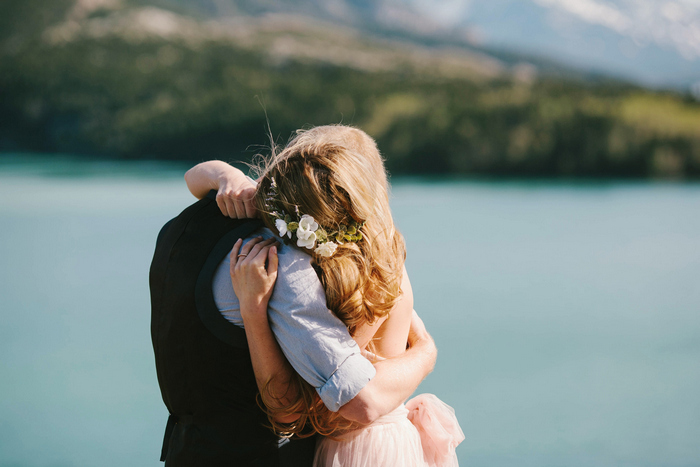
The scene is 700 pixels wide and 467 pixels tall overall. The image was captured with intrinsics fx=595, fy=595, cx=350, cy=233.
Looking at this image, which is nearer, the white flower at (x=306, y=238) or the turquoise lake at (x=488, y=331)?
the white flower at (x=306, y=238)

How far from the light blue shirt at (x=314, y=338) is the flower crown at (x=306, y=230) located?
0.05 metres

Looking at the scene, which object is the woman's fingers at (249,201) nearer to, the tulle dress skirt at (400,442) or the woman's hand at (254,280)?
the woman's hand at (254,280)

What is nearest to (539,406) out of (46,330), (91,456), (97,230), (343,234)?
(91,456)

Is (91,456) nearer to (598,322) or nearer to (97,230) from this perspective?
(598,322)

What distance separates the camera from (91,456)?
11.9ft

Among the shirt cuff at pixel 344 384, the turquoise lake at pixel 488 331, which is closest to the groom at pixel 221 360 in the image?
the shirt cuff at pixel 344 384

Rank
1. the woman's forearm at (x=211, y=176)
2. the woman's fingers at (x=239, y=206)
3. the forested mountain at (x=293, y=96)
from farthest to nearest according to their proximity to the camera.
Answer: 1. the forested mountain at (x=293, y=96)
2. the woman's forearm at (x=211, y=176)
3. the woman's fingers at (x=239, y=206)

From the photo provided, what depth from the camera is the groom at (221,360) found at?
1.12m

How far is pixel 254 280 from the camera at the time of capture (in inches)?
43.4

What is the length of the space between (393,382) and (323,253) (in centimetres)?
31

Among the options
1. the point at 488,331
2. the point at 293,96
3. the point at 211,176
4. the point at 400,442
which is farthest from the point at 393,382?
the point at 293,96

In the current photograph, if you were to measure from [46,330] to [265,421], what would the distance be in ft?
17.3

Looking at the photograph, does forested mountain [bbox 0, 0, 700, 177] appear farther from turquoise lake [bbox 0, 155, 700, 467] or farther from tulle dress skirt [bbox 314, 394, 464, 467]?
tulle dress skirt [bbox 314, 394, 464, 467]

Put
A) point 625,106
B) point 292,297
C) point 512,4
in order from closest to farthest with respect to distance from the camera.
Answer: point 292,297 → point 625,106 → point 512,4
